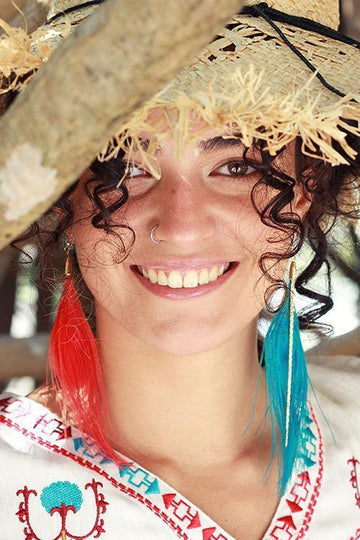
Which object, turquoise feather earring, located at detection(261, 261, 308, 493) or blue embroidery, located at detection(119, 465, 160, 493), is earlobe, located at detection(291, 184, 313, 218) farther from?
blue embroidery, located at detection(119, 465, 160, 493)

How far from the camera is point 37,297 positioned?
89.5 inches

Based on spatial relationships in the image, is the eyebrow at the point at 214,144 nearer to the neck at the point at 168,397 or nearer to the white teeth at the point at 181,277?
the white teeth at the point at 181,277

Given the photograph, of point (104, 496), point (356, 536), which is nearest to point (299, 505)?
point (356, 536)

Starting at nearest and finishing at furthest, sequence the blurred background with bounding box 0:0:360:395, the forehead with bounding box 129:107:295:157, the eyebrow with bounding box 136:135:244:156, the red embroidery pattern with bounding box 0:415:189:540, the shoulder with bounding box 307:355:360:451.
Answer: the forehead with bounding box 129:107:295:157
the eyebrow with bounding box 136:135:244:156
the red embroidery pattern with bounding box 0:415:189:540
the shoulder with bounding box 307:355:360:451
the blurred background with bounding box 0:0:360:395

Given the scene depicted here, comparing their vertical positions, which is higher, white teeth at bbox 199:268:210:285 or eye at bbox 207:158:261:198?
eye at bbox 207:158:261:198

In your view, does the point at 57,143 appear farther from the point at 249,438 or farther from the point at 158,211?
the point at 249,438

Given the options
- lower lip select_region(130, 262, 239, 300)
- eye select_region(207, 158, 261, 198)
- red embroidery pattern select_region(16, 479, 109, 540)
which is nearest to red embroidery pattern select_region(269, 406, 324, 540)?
red embroidery pattern select_region(16, 479, 109, 540)

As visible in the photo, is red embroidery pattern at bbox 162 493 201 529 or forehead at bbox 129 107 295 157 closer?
forehead at bbox 129 107 295 157

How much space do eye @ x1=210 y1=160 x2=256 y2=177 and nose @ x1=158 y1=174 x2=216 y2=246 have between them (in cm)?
5

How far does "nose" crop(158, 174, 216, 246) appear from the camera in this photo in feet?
3.77

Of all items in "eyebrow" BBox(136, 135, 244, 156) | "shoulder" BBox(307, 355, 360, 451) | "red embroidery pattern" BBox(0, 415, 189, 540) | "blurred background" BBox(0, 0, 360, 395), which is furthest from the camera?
"blurred background" BBox(0, 0, 360, 395)

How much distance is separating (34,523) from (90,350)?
0.98ft

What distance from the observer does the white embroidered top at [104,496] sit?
3.99 feet

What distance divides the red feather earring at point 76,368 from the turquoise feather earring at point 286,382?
300 millimetres
